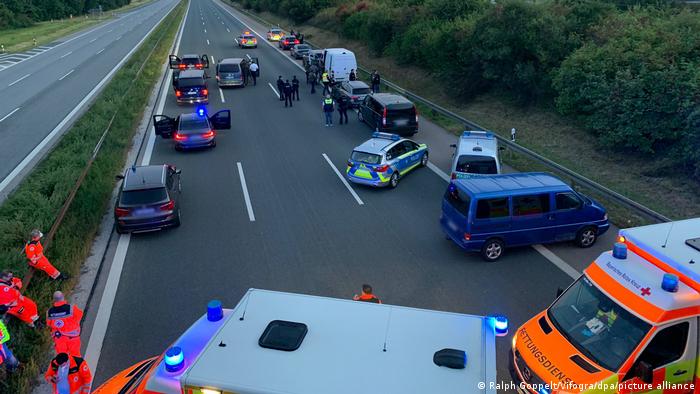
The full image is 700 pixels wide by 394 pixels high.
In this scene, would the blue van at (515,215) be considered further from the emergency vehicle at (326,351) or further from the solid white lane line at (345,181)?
the emergency vehicle at (326,351)

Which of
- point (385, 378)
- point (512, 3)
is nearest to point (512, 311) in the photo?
point (385, 378)

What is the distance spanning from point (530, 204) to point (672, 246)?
4.36 meters

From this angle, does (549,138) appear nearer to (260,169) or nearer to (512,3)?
(512,3)

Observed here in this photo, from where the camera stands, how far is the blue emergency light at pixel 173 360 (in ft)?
15.3

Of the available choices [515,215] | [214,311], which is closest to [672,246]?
[515,215]

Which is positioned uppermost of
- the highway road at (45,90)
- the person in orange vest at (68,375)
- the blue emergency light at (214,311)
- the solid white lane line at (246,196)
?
the blue emergency light at (214,311)

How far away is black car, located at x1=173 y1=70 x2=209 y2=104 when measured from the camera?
86.9 ft

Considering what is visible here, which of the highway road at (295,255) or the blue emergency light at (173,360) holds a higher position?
the blue emergency light at (173,360)

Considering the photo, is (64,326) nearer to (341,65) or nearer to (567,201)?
(567,201)

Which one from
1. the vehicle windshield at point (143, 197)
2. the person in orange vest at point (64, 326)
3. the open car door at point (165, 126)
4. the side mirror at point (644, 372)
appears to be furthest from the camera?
the open car door at point (165, 126)

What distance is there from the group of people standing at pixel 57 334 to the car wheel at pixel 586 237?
10244 millimetres

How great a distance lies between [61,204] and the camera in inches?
503

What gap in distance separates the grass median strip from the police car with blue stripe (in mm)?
7410

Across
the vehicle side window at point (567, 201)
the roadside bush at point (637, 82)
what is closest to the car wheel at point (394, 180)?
the vehicle side window at point (567, 201)
